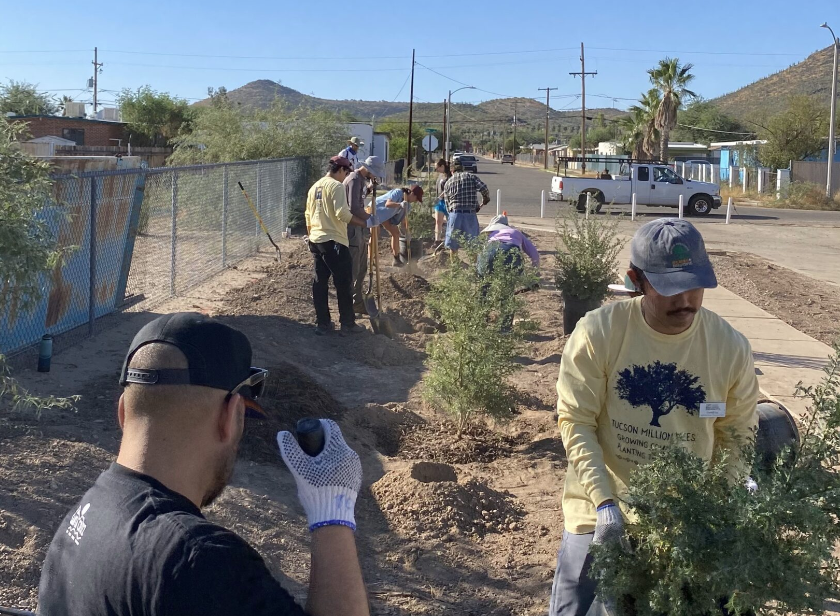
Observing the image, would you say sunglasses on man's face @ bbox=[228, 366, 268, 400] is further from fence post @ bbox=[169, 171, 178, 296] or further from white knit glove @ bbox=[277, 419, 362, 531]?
fence post @ bbox=[169, 171, 178, 296]

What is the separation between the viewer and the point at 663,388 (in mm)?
2680

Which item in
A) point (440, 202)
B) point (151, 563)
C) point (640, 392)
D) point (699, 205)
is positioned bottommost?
point (151, 563)

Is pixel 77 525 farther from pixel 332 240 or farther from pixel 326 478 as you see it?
pixel 332 240

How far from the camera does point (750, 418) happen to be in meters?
2.75

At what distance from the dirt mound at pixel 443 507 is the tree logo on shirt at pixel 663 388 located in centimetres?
246

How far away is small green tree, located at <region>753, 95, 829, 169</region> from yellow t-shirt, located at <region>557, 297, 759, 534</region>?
46119 millimetres

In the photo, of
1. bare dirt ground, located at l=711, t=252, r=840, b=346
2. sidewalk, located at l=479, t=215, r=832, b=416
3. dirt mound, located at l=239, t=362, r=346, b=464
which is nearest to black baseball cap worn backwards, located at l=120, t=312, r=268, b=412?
dirt mound, located at l=239, t=362, r=346, b=464

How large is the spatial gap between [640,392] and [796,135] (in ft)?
154

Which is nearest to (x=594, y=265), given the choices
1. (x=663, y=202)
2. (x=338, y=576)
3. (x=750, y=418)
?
(x=750, y=418)

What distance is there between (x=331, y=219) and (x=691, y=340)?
679 centimetres

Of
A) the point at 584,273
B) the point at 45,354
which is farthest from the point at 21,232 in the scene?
the point at 584,273

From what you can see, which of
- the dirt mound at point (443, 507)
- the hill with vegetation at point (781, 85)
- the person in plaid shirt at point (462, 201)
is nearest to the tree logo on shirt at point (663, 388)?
the dirt mound at point (443, 507)

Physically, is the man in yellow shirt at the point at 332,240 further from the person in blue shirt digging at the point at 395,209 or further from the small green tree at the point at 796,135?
the small green tree at the point at 796,135

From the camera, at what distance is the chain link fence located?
7.39m
